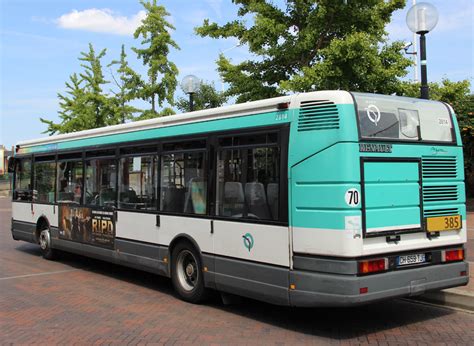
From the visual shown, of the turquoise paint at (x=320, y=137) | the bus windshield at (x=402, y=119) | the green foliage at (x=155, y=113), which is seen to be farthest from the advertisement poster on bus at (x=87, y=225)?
the green foliage at (x=155, y=113)

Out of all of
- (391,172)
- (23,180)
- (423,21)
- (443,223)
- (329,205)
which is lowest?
(443,223)

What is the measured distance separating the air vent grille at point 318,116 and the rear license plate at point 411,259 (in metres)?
1.67

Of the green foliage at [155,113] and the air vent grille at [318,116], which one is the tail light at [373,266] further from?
the green foliage at [155,113]

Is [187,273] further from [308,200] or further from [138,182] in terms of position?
[308,200]

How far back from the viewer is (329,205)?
530 cm

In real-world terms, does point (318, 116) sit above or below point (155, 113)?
below

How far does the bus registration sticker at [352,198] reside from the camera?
206 inches

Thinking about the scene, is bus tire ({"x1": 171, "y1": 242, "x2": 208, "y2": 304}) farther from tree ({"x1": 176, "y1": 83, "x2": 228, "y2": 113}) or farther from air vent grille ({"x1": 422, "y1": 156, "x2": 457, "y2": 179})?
tree ({"x1": 176, "y1": 83, "x2": 228, "y2": 113})

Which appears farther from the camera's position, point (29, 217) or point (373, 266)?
point (29, 217)

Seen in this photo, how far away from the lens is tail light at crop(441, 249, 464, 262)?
6.04 metres

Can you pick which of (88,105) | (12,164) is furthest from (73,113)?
(12,164)

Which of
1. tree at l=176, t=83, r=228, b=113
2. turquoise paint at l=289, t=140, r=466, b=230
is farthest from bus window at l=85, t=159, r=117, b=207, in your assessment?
tree at l=176, t=83, r=228, b=113

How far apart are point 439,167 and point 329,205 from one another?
175cm

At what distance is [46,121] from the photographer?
117 ft
